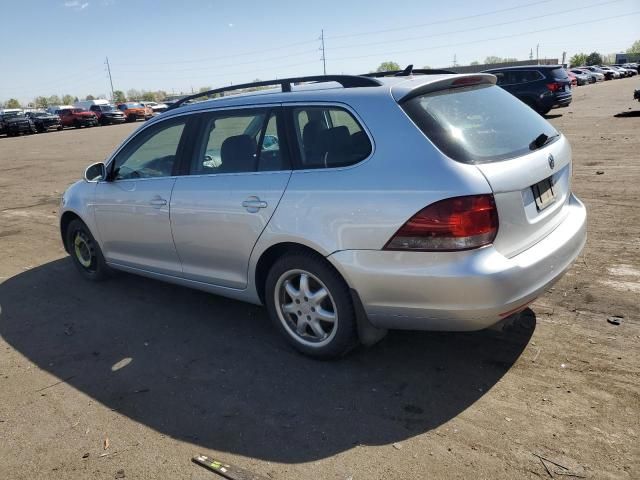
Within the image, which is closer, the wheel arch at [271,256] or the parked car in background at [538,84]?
the wheel arch at [271,256]

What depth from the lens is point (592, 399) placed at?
3.00m

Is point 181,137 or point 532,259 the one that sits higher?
point 181,137

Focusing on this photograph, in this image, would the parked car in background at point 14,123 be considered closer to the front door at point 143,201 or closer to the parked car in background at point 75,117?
the parked car in background at point 75,117

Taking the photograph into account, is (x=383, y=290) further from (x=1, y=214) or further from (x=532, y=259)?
(x=1, y=214)

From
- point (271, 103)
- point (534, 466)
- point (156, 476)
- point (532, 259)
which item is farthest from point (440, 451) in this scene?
point (271, 103)

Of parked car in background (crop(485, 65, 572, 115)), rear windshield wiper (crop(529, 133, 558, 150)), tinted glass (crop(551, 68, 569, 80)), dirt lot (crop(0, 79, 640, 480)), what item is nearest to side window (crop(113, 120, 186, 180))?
dirt lot (crop(0, 79, 640, 480))

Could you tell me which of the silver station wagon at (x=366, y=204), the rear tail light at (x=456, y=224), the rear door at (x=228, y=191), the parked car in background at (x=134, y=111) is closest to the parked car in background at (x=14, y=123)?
the parked car in background at (x=134, y=111)

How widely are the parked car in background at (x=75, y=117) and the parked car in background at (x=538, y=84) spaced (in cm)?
3389

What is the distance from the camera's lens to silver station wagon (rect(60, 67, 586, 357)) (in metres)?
2.92

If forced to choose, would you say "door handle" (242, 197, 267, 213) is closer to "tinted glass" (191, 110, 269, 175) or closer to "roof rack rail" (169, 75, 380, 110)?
"tinted glass" (191, 110, 269, 175)

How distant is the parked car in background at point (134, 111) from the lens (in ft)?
150

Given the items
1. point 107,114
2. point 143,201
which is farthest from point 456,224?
point 107,114

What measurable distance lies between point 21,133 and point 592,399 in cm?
4328

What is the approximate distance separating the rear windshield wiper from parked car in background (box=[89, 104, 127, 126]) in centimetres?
4442
